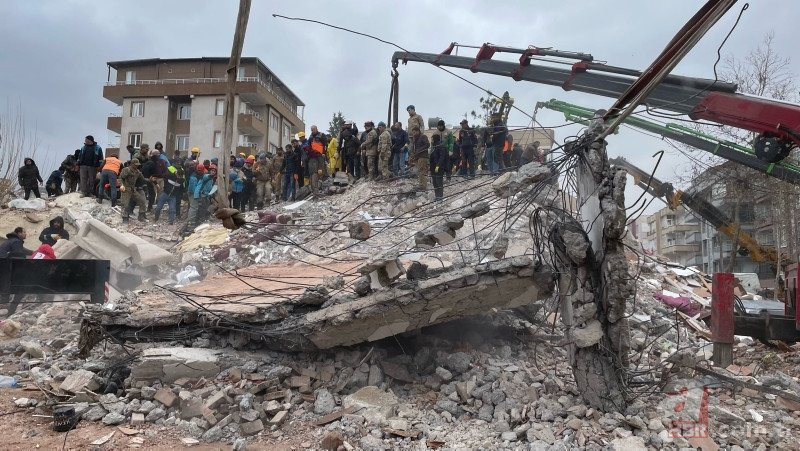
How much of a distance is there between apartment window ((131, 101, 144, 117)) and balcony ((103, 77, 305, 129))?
583mm

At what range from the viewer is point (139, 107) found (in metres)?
35.4

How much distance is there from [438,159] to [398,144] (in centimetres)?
125

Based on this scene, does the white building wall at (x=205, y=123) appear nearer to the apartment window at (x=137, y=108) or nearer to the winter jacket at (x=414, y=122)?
the apartment window at (x=137, y=108)

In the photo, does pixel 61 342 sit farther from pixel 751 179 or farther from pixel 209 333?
pixel 751 179

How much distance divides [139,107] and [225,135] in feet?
121

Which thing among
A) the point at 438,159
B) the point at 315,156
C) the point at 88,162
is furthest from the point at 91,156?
the point at 438,159

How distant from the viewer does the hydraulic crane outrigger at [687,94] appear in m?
5.73

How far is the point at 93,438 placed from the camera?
15.9ft

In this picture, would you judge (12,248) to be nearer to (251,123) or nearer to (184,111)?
(251,123)

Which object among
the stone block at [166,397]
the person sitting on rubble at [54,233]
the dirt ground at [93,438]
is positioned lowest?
the dirt ground at [93,438]

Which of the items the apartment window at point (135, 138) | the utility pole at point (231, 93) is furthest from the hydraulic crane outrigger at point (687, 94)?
the apartment window at point (135, 138)

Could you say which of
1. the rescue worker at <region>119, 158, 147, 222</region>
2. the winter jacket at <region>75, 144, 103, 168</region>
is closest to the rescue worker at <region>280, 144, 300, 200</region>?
the rescue worker at <region>119, 158, 147, 222</region>

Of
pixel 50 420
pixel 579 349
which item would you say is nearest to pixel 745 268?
pixel 579 349

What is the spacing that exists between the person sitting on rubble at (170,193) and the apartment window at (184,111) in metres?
22.2
